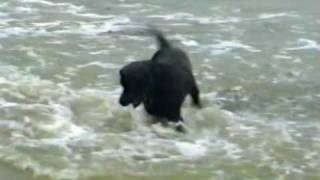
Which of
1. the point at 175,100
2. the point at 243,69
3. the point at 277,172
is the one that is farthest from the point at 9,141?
the point at 243,69

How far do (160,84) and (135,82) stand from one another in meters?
0.25

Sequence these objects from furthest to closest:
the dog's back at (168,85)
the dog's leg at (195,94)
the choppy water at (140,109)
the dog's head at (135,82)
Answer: the dog's leg at (195,94) → the dog's back at (168,85) → the dog's head at (135,82) → the choppy water at (140,109)

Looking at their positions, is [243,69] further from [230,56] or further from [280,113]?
[280,113]

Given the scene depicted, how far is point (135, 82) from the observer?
6.66 meters

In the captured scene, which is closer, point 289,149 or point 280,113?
point 289,149

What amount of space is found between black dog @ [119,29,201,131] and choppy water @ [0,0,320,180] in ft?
0.55

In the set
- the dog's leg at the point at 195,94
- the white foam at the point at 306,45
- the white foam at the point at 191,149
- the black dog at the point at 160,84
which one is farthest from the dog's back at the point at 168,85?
the white foam at the point at 306,45

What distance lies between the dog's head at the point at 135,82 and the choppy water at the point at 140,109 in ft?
0.99

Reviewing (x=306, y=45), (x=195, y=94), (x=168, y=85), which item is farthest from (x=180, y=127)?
(x=306, y=45)

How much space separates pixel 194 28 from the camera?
1067 cm

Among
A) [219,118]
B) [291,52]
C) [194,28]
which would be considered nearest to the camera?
[219,118]

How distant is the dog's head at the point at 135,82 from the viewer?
6.66m

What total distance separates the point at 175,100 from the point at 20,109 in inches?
52.1

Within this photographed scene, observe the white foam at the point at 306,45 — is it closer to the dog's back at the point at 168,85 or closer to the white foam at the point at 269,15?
the white foam at the point at 269,15
